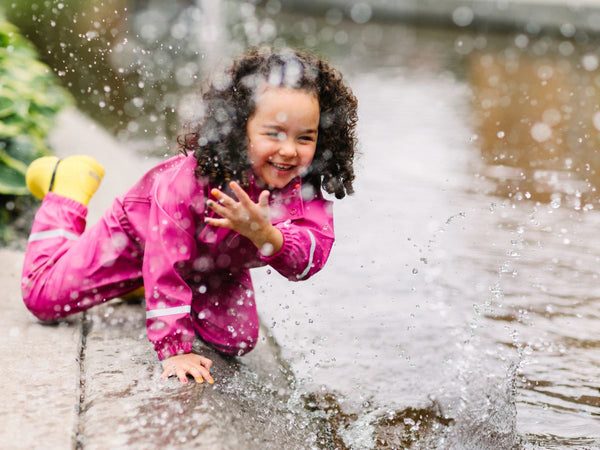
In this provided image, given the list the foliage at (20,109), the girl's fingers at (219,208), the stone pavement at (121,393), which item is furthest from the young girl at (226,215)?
the foliage at (20,109)

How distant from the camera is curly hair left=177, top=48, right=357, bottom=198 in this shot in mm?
2494

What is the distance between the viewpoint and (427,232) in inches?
180

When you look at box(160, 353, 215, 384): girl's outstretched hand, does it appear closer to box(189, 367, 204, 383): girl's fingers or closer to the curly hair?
box(189, 367, 204, 383): girl's fingers

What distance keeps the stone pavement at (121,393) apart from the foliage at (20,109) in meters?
0.96

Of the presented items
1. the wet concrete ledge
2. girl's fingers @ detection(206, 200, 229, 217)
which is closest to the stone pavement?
girl's fingers @ detection(206, 200, 229, 217)

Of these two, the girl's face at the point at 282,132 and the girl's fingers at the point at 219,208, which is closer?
the girl's fingers at the point at 219,208

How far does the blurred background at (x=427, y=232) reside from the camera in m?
2.77

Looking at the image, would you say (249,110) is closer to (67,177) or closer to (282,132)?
(282,132)

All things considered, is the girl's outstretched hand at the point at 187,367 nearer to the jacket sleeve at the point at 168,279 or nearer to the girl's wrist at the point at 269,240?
the jacket sleeve at the point at 168,279

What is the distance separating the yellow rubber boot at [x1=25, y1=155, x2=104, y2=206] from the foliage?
0.58 metres

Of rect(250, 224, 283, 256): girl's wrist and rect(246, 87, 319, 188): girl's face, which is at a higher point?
rect(246, 87, 319, 188): girl's face

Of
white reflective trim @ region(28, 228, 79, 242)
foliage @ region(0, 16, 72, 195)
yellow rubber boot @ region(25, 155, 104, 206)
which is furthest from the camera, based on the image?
foliage @ region(0, 16, 72, 195)

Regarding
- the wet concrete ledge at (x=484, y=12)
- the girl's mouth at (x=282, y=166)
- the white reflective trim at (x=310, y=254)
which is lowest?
the white reflective trim at (x=310, y=254)

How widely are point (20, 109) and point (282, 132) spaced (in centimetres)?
235
